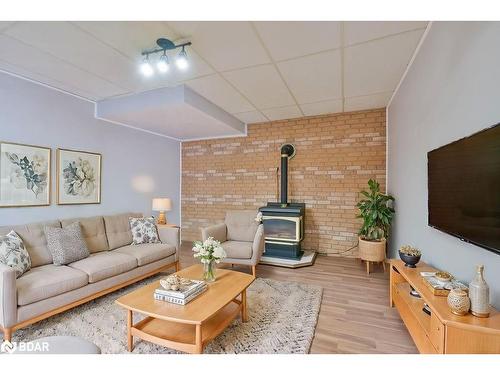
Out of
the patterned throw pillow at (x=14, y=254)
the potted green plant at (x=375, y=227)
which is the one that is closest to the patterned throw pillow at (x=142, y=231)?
the patterned throw pillow at (x=14, y=254)

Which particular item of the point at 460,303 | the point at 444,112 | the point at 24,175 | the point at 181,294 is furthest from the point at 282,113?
the point at 24,175

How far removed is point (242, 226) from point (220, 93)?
2.09m

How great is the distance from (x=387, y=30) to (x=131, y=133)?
4.04 m

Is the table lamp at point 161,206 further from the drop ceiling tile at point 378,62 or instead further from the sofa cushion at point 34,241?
the drop ceiling tile at point 378,62

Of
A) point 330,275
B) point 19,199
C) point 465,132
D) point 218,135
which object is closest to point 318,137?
point 218,135

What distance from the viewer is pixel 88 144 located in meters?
3.62

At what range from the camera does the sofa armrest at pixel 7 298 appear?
6.08ft

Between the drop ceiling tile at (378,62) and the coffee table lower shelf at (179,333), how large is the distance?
2786 mm

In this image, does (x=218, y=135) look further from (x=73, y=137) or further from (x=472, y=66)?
(x=472, y=66)

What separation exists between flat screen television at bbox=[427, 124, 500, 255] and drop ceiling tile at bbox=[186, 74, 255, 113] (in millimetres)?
2502

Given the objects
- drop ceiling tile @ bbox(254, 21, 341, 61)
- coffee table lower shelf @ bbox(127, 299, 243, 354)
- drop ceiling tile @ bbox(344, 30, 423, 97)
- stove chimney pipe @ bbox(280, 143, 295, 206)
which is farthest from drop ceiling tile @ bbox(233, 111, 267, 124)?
coffee table lower shelf @ bbox(127, 299, 243, 354)

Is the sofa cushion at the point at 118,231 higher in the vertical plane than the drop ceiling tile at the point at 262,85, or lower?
lower

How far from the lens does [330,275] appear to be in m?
3.47

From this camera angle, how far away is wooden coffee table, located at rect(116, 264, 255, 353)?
1635 mm
